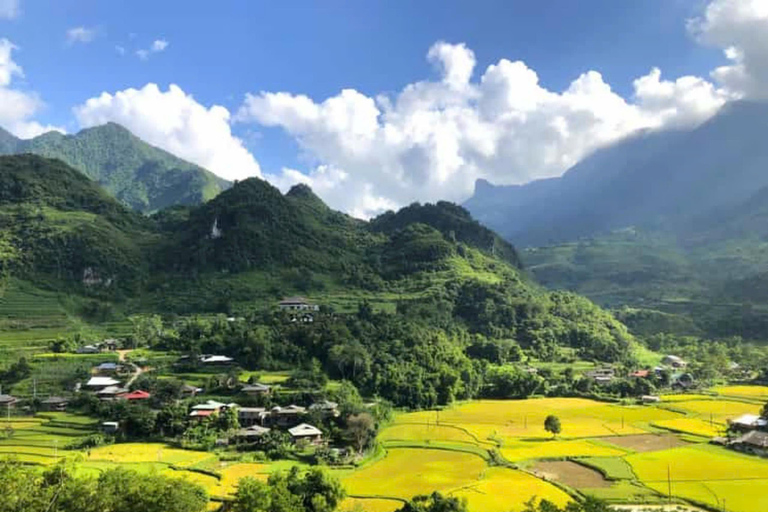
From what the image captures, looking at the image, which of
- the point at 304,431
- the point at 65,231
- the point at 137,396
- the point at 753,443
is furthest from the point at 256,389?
the point at 65,231

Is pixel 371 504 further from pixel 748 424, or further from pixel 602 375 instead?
pixel 602 375

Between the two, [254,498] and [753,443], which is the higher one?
[254,498]

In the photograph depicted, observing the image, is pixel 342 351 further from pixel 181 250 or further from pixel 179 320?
pixel 181 250

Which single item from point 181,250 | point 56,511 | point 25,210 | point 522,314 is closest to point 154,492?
point 56,511

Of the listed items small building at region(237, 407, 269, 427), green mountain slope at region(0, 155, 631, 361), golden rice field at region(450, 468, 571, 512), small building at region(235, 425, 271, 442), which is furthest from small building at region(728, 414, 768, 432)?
green mountain slope at region(0, 155, 631, 361)

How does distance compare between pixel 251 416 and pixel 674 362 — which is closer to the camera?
pixel 251 416

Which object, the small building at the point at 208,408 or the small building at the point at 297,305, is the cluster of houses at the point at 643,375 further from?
the small building at the point at 208,408

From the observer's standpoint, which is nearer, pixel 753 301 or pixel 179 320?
pixel 179 320
